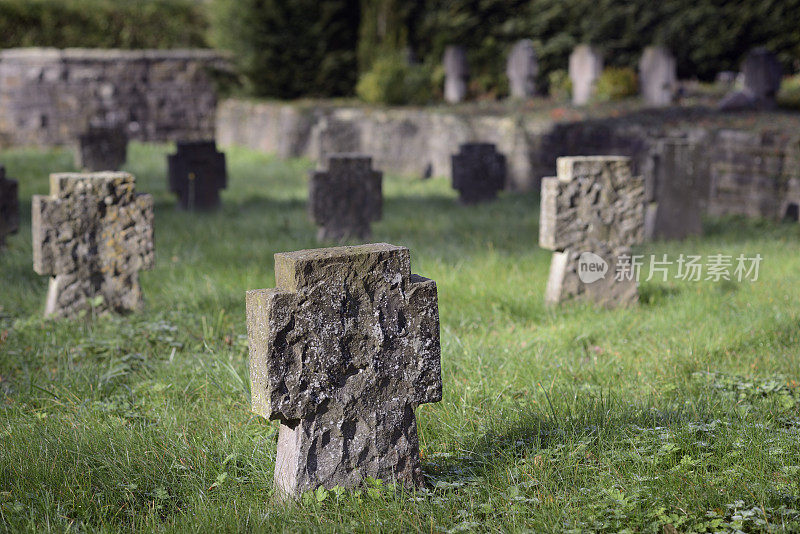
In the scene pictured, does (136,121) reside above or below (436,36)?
below

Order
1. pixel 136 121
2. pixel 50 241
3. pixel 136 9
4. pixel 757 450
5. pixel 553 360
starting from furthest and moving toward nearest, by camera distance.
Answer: pixel 136 9
pixel 136 121
pixel 50 241
pixel 553 360
pixel 757 450

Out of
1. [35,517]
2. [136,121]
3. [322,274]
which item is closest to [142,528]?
[35,517]

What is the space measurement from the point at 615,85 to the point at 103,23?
13951 millimetres

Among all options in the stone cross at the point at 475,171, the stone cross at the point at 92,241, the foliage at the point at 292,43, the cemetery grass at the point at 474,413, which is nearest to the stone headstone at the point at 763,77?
the stone cross at the point at 475,171

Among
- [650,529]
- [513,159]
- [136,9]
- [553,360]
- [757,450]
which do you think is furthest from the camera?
[136,9]

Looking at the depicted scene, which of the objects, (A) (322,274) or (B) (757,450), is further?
(B) (757,450)

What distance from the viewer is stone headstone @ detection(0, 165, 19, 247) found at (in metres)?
7.64

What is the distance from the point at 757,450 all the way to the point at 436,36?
18.4 m

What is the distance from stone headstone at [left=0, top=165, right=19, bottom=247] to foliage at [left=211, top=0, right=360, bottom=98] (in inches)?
494

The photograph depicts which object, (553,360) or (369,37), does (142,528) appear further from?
(369,37)

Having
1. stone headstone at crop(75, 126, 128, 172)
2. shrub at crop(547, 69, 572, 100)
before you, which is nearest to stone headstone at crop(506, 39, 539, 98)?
shrub at crop(547, 69, 572, 100)

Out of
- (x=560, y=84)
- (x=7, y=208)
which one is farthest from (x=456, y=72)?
(x=7, y=208)

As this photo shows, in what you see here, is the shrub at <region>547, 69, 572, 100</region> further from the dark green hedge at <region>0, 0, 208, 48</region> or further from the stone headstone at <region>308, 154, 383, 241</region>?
the stone headstone at <region>308, 154, 383, 241</region>

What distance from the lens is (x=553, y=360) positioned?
4590 millimetres
